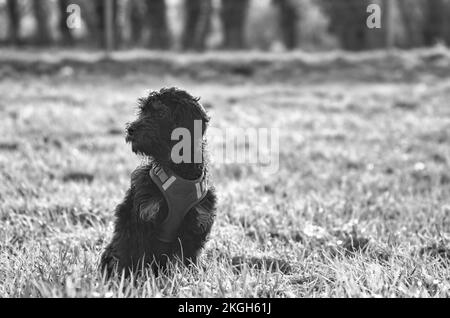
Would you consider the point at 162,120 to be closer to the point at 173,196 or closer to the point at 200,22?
the point at 173,196

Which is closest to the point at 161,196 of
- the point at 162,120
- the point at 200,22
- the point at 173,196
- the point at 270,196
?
the point at 173,196

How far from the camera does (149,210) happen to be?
12.4 feet

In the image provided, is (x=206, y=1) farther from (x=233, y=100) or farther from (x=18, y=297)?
(x=18, y=297)

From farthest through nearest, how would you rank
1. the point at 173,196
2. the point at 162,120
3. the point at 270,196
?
the point at 270,196 < the point at 173,196 < the point at 162,120

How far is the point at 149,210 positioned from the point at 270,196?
286 cm

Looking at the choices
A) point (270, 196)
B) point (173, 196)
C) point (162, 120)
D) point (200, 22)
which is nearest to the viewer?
point (162, 120)

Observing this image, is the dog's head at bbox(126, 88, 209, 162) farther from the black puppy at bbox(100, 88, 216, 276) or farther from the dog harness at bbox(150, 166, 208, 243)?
the dog harness at bbox(150, 166, 208, 243)

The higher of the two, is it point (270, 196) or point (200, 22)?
point (200, 22)

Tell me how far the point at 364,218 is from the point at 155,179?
2.78 m

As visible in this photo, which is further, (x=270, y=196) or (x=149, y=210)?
(x=270, y=196)

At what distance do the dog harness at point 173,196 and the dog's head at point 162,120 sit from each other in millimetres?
111

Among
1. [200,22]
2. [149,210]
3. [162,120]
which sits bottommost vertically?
[149,210]

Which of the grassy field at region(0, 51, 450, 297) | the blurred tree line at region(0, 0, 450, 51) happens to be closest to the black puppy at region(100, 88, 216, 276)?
the grassy field at region(0, 51, 450, 297)

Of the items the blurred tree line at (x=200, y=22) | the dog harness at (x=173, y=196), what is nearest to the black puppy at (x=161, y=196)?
the dog harness at (x=173, y=196)
